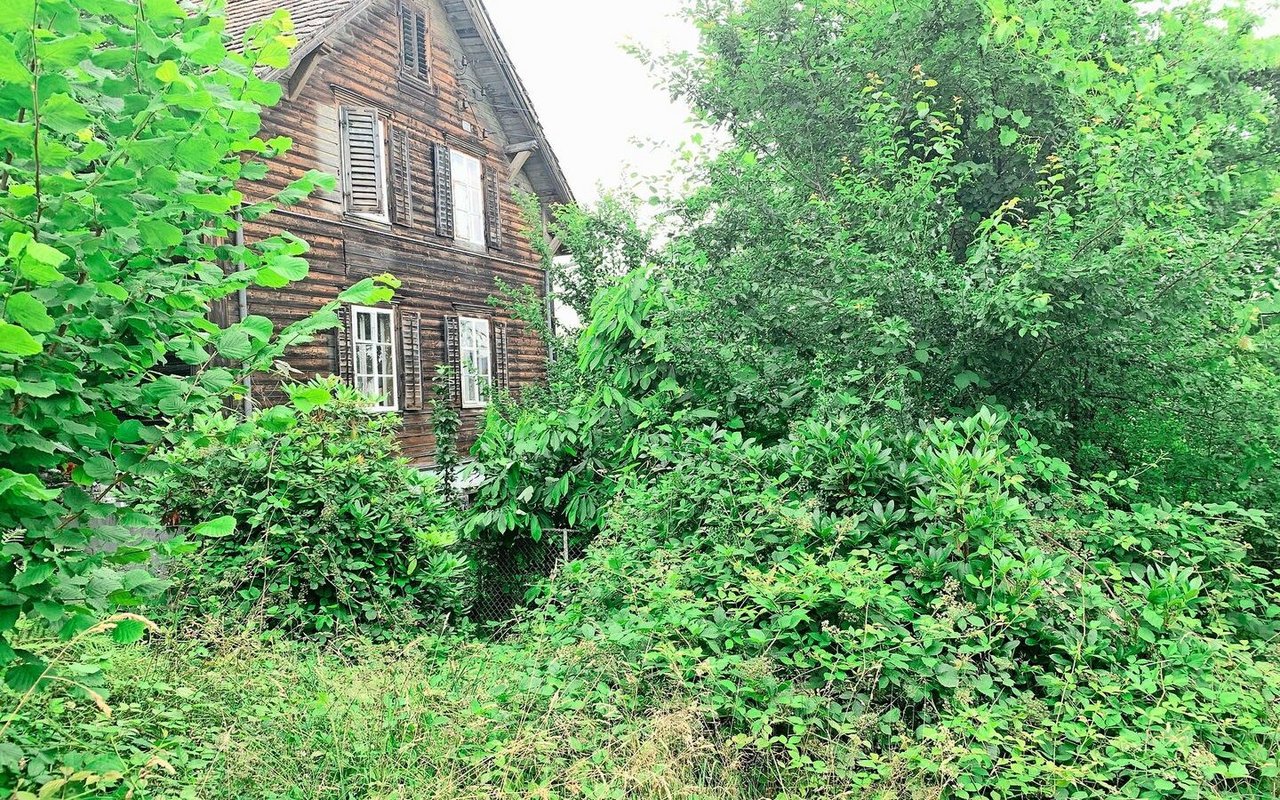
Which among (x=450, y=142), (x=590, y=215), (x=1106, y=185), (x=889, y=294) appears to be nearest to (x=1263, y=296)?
(x=1106, y=185)

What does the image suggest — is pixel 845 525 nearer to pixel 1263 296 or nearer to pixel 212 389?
pixel 212 389

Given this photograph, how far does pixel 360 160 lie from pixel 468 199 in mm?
2962

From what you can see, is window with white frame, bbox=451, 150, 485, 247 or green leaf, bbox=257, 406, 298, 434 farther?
window with white frame, bbox=451, 150, 485, 247

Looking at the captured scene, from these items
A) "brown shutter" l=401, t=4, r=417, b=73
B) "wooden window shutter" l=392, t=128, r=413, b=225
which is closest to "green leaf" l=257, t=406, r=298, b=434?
"wooden window shutter" l=392, t=128, r=413, b=225

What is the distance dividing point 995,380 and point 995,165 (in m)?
1.82

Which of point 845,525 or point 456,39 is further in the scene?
point 456,39

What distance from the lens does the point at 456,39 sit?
15391 mm

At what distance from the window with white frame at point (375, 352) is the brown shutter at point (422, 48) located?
4.95m

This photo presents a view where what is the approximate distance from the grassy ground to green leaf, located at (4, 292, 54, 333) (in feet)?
5.07

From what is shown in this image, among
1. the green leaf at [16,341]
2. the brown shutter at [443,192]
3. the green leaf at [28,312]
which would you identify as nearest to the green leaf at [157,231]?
the green leaf at [28,312]

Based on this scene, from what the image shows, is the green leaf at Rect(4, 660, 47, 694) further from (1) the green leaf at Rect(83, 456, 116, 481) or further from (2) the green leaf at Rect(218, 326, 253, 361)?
(2) the green leaf at Rect(218, 326, 253, 361)

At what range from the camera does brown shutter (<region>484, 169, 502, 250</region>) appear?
51.0 ft

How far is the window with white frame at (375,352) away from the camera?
40.3 ft

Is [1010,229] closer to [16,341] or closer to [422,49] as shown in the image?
[16,341]
